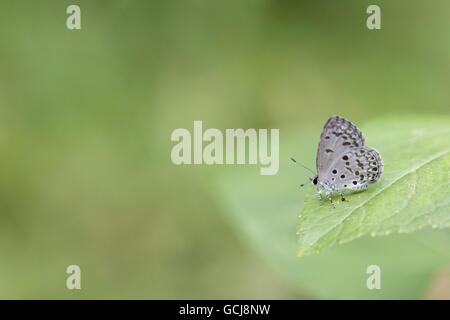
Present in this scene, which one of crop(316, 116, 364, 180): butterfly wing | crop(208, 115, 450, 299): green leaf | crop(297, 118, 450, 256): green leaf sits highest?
crop(316, 116, 364, 180): butterfly wing

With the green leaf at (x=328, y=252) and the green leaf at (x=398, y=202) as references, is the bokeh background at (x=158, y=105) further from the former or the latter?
the green leaf at (x=398, y=202)

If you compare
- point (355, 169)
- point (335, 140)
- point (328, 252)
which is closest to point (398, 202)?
point (355, 169)

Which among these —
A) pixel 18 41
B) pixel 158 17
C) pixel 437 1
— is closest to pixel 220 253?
pixel 158 17

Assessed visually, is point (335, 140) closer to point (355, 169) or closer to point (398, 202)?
point (355, 169)

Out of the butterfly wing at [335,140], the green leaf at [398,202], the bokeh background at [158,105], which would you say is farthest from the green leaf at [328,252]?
the bokeh background at [158,105]

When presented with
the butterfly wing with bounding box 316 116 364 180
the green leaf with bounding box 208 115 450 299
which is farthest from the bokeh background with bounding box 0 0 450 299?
the butterfly wing with bounding box 316 116 364 180

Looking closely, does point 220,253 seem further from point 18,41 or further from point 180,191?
point 18,41

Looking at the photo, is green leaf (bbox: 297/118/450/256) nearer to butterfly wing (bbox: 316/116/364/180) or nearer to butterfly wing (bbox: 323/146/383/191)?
butterfly wing (bbox: 323/146/383/191)
